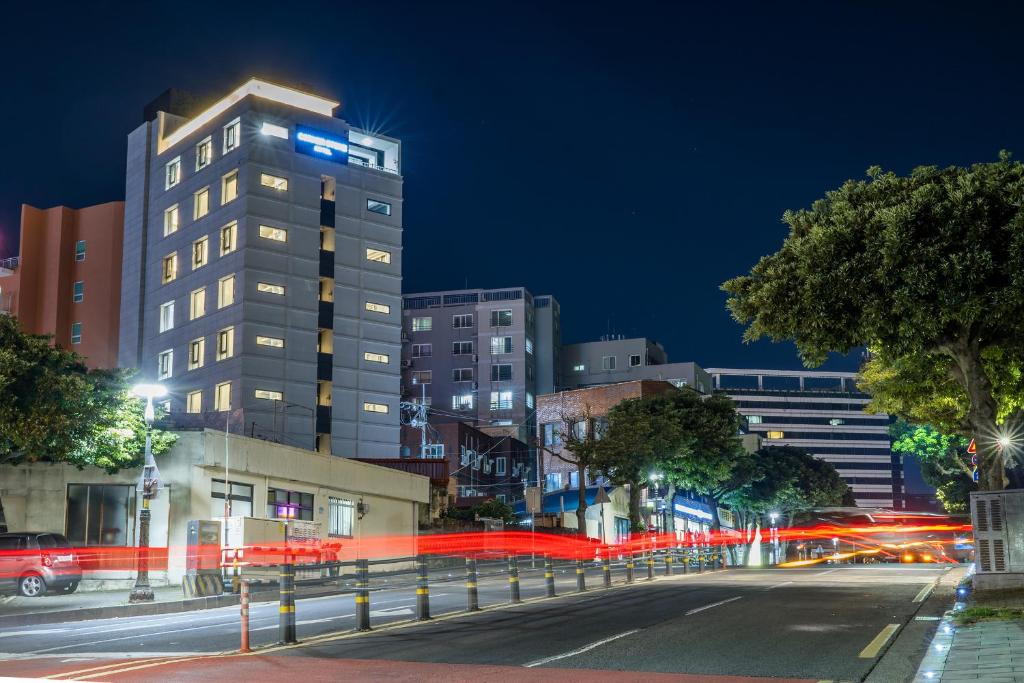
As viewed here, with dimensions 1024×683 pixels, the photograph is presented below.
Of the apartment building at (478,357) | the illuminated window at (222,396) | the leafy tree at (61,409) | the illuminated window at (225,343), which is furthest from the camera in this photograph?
the apartment building at (478,357)

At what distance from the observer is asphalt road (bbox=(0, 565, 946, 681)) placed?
12016 mm

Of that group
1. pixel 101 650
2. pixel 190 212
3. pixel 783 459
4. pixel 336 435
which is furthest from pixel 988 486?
pixel 783 459

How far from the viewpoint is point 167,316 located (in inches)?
3088

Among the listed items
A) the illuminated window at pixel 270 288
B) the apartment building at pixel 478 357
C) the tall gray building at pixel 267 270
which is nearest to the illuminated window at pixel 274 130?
the tall gray building at pixel 267 270

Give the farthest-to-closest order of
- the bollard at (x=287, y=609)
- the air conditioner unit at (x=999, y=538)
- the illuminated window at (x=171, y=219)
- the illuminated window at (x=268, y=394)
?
the illuminated window at (x=171, y=219)
the illuminated window at (x=268, y=394)
the air conditioner unit at (x=999, y=538)
the bollard at (x=287, y=609)

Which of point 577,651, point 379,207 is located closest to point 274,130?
point 379,207

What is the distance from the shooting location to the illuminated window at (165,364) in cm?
7700

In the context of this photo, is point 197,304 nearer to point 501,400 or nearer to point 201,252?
point 201,252

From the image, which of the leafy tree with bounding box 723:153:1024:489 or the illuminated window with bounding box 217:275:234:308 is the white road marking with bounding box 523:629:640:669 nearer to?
the leafy tree with bounding box 723:153:1024:489

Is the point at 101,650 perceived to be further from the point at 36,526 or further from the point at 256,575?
the point at 36,526

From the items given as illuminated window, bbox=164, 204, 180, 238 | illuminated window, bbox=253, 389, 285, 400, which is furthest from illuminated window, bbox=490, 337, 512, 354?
illuminated window, bbox=253, 389, 285, 400

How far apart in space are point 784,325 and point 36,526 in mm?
29115

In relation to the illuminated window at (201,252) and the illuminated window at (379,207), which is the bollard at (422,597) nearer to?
the illuminated window at (201,252)

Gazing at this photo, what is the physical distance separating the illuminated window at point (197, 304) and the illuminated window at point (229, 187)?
6533 mm
